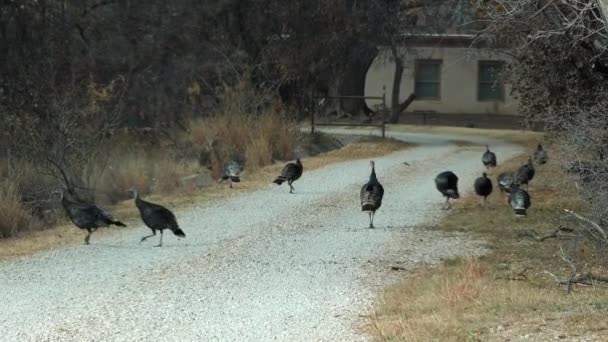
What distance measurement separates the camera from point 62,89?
816 inches

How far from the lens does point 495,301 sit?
907 centimetres

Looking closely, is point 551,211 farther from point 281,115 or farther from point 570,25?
point 281,115

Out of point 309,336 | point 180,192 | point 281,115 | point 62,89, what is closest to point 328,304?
point 309,336

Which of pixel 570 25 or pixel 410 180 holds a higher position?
pixel 570 25

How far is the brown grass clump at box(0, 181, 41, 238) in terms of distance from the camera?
Answer: 599 inches

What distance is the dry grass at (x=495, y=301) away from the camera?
7922 mm

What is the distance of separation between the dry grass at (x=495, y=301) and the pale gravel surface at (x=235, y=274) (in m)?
0.37

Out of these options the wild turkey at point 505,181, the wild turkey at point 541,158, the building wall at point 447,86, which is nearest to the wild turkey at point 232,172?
the wild turkey at point 505,181

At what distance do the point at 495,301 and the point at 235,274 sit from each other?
3167 millimetres

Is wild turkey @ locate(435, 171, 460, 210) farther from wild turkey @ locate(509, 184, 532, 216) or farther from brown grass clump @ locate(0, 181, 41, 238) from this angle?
brown grass clump @ locate(0, 181, 41, 238)

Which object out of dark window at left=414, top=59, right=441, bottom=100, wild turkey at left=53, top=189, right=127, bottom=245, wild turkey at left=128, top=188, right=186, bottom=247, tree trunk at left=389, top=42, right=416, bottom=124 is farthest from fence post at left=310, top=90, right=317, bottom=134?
wild turkey at left=128, top=188, right=186, bottom=247

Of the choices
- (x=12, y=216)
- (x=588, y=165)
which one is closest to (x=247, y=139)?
(x=12, y=216)

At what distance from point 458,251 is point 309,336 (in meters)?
4.77

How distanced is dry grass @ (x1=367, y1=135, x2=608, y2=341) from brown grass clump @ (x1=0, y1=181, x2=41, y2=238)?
22.8ft
